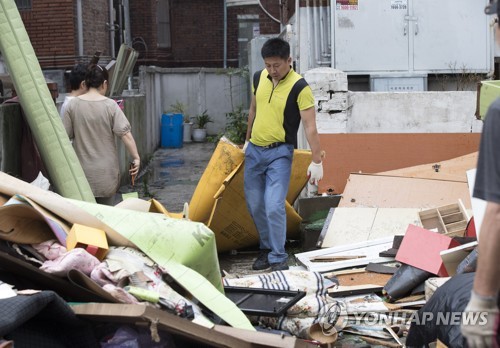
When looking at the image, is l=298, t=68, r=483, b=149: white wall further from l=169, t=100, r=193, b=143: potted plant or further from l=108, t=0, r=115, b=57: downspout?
l=169, t=100, r=193, b=143: potted plant

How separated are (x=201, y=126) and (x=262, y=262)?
12.7m

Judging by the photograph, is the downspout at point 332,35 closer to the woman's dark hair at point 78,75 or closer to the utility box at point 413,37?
Result: the utility box at point 413,37

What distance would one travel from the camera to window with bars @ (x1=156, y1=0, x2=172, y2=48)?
25.1 metres

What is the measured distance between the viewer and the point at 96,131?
258 inches

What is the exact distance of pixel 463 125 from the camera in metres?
9.44

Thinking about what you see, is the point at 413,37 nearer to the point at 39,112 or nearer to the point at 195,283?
the point at 39,112

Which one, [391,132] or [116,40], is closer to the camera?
[391,132]

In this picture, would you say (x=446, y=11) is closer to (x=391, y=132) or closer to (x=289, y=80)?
(x=391, y=132)

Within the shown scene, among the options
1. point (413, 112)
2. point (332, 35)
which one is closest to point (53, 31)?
point (332, 35)

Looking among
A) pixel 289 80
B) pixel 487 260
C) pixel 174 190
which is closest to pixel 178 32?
pixel 174 190

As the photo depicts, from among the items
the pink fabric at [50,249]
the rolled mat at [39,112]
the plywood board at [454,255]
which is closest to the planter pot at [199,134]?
the rolled mat at [39,112]

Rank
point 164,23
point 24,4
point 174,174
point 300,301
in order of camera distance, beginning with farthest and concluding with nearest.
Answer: point 164,23, point 24,4, point 174,174, point 300,301

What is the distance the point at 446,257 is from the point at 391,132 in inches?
175

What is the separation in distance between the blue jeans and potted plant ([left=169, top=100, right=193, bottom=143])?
12.2 m
